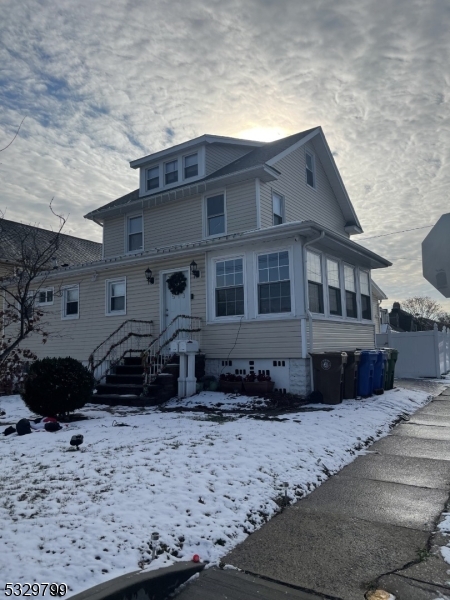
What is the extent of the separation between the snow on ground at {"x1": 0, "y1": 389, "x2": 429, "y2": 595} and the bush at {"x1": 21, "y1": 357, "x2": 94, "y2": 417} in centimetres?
57

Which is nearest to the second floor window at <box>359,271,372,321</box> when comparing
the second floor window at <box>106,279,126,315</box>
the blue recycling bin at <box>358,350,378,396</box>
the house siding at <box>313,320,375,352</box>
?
the house siding at <box>313,320,375,352</box>

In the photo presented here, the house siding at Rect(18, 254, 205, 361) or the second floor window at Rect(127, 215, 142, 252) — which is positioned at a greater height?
the second floor window at Rect(127, 215, 142, 252)

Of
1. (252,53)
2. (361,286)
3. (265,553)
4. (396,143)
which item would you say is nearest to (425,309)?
(361,286)

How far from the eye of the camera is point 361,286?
14.2 m

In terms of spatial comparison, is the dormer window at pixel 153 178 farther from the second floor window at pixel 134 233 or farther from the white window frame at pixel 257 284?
the white window frame at pixel 257 284

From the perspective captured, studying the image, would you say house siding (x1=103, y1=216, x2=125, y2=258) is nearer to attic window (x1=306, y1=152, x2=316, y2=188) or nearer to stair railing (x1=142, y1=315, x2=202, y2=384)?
stair railing (x1=142, y1=315, x2=202, y2=384)

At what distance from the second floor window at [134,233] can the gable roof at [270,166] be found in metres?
0.69

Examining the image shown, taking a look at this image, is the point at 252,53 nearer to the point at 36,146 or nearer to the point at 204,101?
the point at 204,101

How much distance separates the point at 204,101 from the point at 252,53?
1.89 metres

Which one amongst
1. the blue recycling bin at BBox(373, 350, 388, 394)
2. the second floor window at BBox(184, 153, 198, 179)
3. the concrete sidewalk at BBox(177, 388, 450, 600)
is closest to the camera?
the concrete sidewalk at BBox(177, 388, 450, 600)

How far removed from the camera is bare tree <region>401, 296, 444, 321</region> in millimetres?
53688

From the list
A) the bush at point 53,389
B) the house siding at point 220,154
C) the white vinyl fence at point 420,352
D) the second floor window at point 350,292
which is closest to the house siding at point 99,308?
the house siding at point 220,154

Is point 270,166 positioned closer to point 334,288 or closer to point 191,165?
point 191,165

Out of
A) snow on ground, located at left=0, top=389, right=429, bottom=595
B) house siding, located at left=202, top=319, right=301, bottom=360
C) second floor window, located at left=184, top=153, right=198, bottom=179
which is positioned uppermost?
second floor window, located at left=184, top=153, right=198, bottom=179
